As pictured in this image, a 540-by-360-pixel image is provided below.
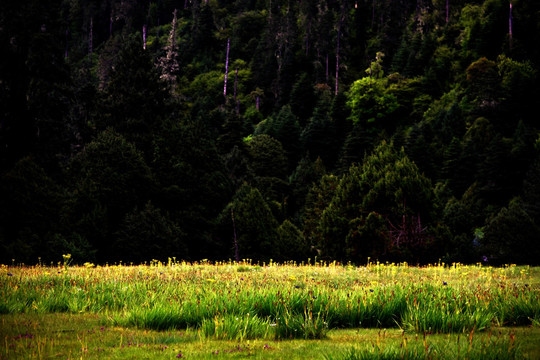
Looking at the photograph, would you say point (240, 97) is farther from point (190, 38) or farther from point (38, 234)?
point (38, 234)

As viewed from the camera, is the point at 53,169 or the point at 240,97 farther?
the point at 240,97

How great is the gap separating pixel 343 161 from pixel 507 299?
2264 inches

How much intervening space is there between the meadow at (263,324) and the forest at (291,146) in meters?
19.4

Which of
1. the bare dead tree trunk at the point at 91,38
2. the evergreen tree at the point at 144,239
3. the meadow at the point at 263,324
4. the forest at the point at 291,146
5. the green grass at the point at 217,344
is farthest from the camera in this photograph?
the bare dead tree trunk at the point at 91,38

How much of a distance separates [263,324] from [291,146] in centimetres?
7152

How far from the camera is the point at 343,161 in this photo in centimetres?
6512

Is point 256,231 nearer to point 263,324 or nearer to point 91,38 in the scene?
point 263,324

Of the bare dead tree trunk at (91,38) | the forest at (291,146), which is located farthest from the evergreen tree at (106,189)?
the bare dead tree trunk at (91,38)

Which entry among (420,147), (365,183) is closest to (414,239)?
(365,183)

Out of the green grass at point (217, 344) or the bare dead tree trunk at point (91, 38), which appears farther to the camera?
the bare dead tree trunk at point (91, 38)

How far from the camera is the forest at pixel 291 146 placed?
29.0 meters

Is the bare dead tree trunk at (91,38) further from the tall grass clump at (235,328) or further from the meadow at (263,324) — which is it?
the tall grass clump at (235,328)

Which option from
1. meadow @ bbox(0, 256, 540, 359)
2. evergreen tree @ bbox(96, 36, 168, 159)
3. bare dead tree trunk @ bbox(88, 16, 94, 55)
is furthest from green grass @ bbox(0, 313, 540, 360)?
bare dead tree trunk @ bbox(88, 16, 94, 55)

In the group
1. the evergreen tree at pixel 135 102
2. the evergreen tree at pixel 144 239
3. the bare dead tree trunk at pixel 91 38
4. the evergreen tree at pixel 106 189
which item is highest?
the bare dead tree trunk at pixel 91 38
